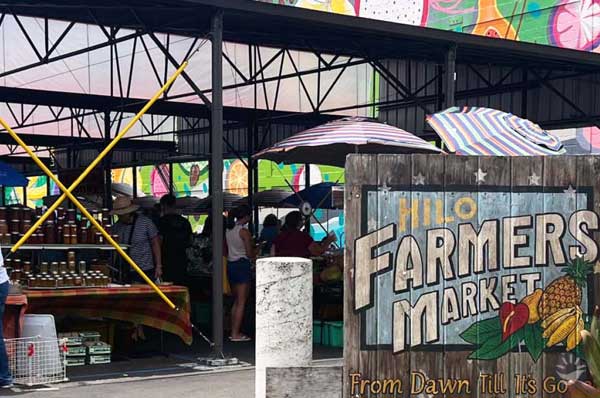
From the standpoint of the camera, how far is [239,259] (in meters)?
11.1

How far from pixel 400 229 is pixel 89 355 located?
19.8ft

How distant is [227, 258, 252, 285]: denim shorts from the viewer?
11.1 m

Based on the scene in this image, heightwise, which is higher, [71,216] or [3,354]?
[71,216]

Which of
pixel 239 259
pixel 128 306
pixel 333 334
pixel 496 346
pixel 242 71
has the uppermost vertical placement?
pixel 242 71

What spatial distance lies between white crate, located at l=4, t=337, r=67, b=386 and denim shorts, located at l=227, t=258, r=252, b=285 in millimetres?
3173

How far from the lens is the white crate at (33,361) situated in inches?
326

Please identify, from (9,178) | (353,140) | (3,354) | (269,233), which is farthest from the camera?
(9,178)

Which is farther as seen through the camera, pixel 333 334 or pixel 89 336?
pixel 333 334

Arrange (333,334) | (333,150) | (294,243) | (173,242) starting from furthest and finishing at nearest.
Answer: (294,243), (173,242), (333,150), (333,334)

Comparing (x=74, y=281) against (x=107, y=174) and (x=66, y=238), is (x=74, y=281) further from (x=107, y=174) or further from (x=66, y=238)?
(x=107, y=174)

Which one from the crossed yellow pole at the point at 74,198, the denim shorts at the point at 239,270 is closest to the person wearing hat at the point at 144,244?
the denim shorts at the point at 239,270

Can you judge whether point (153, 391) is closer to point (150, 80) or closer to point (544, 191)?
point (544, 191)

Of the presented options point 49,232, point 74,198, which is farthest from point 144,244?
point 74,198

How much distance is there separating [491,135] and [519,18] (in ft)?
54.8
